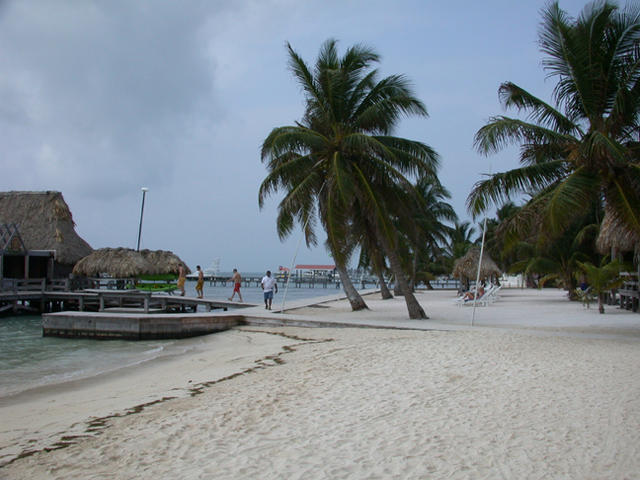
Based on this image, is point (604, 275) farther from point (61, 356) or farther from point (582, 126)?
point (61, 356)

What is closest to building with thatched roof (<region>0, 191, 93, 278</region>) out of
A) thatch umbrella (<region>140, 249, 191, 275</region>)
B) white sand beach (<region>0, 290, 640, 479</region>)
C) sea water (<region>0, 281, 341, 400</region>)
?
thatch umbrella (<region>140, 249, 191, 275</region>)

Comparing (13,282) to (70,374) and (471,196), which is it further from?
(471,196)

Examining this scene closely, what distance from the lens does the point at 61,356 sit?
1237 cm

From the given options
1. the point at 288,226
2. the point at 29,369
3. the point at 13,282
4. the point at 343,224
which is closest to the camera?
the point at 29,369

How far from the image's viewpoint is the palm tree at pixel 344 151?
14.0 metres

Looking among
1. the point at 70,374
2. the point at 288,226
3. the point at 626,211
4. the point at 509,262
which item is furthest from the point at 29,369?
the point at 509,262

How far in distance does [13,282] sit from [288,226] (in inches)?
667

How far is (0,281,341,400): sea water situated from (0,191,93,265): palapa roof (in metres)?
12.0

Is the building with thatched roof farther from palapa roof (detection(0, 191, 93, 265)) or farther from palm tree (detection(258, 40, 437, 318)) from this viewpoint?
palm tree (detection(258, 40, 437, 318))

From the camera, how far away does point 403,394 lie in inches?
234

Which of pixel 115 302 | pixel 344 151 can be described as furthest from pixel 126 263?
pixel 344 151

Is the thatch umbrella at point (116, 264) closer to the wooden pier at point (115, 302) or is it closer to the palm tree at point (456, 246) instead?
the wooden pier at point (115, 302)

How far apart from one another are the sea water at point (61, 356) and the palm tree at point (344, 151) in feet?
17.7

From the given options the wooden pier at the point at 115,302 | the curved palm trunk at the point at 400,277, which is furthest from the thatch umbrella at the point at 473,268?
the curved palm trunk at the point at 400,277
